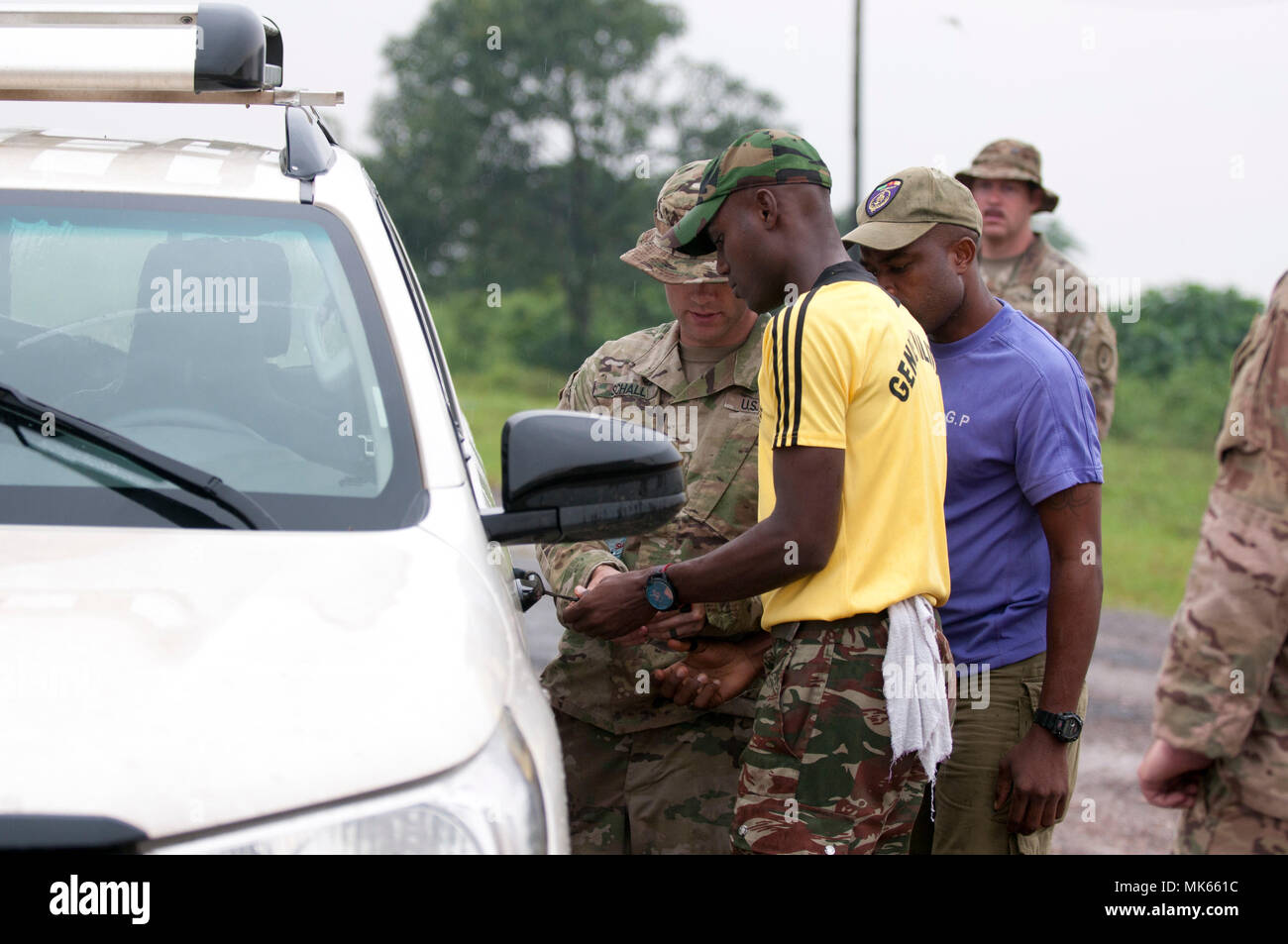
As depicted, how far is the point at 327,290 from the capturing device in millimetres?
2477

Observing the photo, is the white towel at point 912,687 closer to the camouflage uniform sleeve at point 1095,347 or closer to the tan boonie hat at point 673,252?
the tan boonie hat at point 673,252

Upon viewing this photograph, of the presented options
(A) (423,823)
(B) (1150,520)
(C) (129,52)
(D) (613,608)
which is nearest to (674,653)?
(D) (613,608)

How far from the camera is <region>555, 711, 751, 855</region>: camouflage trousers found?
10.8ft

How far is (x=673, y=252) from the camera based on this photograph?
3.17 metres

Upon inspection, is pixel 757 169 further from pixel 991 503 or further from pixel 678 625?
pixel 678 625

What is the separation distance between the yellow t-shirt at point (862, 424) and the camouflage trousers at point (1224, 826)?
0.60 m

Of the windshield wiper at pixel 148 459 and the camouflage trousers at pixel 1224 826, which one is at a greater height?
the windshield wiper at pixel 148 459

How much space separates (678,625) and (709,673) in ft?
0.51

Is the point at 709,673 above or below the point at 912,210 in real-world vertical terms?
below

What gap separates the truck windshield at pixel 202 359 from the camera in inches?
83.0

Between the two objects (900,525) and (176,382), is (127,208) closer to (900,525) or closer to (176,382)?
(176,382)

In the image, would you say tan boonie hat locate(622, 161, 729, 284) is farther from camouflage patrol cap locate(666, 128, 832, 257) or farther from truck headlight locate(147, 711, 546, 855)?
truck headlight locate(147, 711, 546, 855)

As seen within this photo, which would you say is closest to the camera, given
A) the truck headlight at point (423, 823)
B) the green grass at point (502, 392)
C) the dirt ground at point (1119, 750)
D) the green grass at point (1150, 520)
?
the truck headlight at point (423, 823)

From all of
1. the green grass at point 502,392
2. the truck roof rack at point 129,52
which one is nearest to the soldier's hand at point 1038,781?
the truck roof rack at point 129,52
